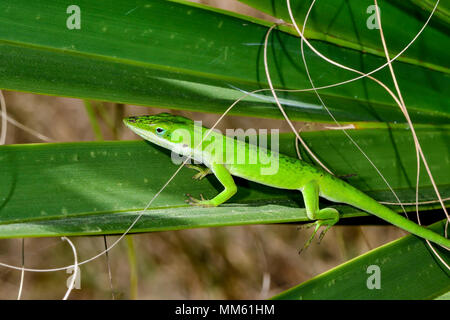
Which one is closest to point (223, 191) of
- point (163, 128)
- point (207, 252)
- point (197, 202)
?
point (197, 202)

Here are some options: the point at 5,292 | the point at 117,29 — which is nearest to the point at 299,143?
the point at 117,29

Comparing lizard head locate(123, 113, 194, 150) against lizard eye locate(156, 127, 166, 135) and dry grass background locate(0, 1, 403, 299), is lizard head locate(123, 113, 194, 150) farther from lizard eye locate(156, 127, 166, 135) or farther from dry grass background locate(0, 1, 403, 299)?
dry grass background locate(0, 1, 403, 299)

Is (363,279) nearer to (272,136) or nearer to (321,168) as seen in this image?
(321,168)

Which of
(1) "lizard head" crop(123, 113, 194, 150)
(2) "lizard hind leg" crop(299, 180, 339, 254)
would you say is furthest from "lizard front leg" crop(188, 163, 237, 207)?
(2) "lizard hind leg" crop(299, 180, 339, 254)

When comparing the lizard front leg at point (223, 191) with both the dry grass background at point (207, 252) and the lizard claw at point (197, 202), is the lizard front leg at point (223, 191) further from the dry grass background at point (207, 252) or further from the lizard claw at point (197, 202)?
the dry grass background at point (207, 252)

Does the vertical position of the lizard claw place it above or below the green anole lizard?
below

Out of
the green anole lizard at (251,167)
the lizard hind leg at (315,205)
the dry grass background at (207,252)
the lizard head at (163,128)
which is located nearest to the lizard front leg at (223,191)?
the green anole lizard at (251,167)

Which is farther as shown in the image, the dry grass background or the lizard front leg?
the dry grass background
